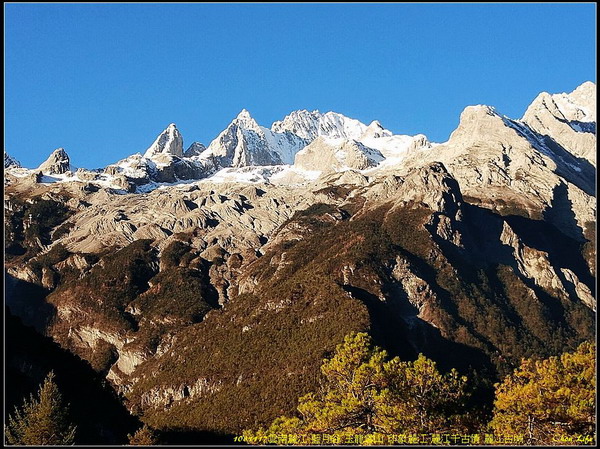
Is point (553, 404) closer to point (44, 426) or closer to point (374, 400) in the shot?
point (374, 400)

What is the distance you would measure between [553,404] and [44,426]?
49.1 meters

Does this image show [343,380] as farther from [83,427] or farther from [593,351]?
[83,427]

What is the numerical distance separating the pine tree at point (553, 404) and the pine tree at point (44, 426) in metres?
40.9

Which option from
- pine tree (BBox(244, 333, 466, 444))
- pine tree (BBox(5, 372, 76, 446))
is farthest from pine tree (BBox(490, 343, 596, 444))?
pine tree (BBox(5, 372, 76, 446))

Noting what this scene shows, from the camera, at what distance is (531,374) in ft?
187

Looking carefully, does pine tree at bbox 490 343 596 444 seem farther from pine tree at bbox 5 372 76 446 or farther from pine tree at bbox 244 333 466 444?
pine tree at bbox 5 372 76 446

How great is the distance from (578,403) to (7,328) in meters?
117

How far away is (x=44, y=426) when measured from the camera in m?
71.7

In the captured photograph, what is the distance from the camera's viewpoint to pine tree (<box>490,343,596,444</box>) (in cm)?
5319

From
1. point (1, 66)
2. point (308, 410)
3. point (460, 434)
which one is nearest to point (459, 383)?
point (460, 434)

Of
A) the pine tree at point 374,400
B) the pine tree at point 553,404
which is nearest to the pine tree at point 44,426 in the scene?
the pine tree at point 374,400

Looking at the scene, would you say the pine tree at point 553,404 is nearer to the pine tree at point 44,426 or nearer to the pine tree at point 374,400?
the pine tree at point 374,400

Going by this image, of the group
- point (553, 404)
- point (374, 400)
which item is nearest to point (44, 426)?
point (374, 400)

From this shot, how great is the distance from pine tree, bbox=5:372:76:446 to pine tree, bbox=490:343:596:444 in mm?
40865
